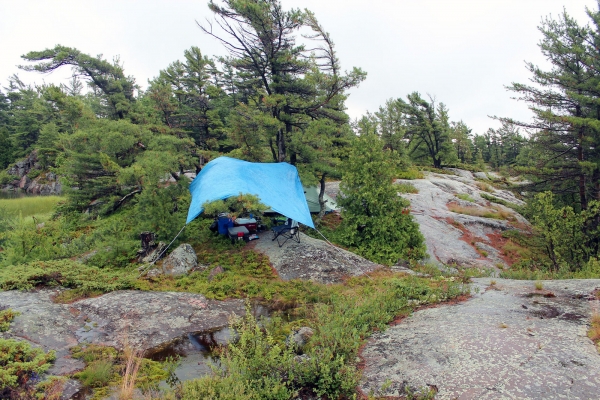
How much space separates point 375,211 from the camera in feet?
46.5

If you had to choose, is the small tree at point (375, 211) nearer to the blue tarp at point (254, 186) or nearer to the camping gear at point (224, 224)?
the blue tarp at point (254, 186)

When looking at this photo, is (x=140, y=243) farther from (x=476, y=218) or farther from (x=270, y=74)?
(x=476, y=218)

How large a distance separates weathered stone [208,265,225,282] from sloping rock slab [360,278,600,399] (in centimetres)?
642

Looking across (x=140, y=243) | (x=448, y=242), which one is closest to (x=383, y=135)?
(x=448, y=242)

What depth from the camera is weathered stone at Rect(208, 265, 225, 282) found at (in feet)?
36.9

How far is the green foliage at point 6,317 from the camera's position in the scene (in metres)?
6.71

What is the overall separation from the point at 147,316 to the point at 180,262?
3.41 meters

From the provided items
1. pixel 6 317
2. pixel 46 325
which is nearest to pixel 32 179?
pixel 6 317

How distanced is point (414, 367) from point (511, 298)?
407 centimetres

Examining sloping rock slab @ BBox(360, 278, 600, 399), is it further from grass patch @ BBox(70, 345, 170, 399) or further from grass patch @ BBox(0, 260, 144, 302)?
grass patch @ BBox(0, 260, 144, 302)

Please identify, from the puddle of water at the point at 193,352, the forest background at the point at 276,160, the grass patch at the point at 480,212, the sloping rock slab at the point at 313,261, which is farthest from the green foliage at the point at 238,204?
the grass patch at the point at 480,212

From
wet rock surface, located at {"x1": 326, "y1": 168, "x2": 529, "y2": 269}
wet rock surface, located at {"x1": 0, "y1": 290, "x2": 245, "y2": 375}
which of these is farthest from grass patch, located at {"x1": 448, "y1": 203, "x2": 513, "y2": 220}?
wet rock surface, located at {"x1": 0, "y1": 290, "x2": 245, "y2": 375}

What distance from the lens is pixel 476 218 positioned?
67.7 feet

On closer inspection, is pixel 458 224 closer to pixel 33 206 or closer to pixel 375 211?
pixel 375 211
